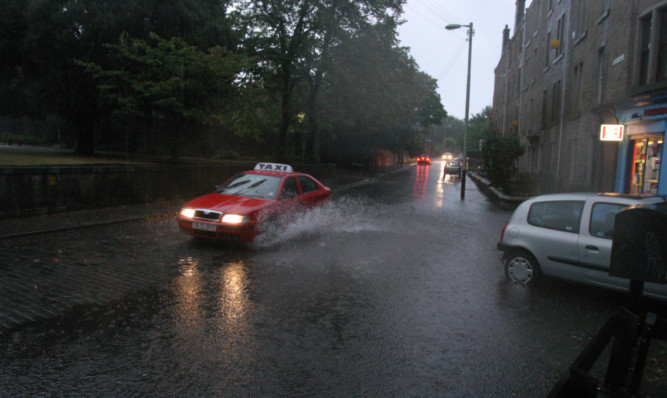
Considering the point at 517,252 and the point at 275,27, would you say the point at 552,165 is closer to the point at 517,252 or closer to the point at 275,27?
the point at 275,27

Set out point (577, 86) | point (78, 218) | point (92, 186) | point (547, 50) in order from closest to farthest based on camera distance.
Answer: point (78, 218) → point (92, 186) → point (577, 86) → point (547, 50)

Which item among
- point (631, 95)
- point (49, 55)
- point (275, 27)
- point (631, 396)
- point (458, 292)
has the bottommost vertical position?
point (458, 292)

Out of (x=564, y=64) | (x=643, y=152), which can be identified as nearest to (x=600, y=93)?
(x=643, y=152)

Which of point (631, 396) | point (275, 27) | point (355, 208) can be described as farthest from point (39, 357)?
point (275, 27)

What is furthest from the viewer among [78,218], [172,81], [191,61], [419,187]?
[419,187]

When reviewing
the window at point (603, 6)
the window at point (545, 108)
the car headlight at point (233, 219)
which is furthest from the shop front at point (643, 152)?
the car headlight at point (233, 219)

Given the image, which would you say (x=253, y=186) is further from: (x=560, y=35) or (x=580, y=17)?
(x=560, y=35)

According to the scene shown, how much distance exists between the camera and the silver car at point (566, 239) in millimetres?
5859

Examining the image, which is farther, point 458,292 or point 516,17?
point 516,17

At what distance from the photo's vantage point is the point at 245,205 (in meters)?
8.84

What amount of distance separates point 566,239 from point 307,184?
6.40 metres

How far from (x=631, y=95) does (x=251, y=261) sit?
43.4ft

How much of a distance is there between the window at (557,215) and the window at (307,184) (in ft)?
18.1

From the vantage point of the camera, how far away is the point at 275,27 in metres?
21.6
